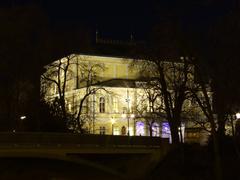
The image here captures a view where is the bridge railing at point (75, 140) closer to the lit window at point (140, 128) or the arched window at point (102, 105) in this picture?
the lit window at point (140, 128)

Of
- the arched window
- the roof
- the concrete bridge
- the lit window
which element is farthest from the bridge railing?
the roof

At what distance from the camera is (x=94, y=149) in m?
44.6

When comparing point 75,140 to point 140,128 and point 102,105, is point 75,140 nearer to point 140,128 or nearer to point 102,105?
point 140,128

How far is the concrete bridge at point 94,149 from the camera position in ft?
131

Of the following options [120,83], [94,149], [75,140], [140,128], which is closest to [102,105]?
[120,83]

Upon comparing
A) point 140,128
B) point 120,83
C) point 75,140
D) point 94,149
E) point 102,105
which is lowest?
point 94,149

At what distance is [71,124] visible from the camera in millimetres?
59531

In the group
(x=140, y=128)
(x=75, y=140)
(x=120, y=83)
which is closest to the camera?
(x=75, y=140)

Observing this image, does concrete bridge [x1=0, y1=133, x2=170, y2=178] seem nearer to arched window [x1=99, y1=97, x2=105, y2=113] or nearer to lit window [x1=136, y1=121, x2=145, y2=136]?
lit window [x1=136, y1=121, x2=145, y2=136]

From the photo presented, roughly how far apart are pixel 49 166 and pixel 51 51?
15391 mm

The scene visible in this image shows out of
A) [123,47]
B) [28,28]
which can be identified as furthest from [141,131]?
[28,28]

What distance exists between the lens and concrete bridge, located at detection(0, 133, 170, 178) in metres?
40.0

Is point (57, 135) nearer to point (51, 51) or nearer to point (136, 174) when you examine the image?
point (136, 174)

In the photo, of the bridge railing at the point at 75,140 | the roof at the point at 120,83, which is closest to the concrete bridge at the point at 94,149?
the bridge railing at the point at 75,140
